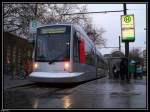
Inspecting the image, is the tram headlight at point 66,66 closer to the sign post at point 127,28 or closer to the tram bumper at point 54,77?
the tram bumper at point 54,77

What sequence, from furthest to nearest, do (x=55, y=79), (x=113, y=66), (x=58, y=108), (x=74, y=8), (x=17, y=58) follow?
(x=74, y=8), (x=17, y=58), (x=113, y=66), (x=55, y=79), (x=58, y=108)

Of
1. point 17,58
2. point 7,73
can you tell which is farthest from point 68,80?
point 17,58

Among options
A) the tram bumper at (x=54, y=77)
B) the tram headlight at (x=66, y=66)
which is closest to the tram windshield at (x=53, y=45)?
the tram headlight at (x=66, y=66)

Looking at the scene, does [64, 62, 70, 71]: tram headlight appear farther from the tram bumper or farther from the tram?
the tram bumper

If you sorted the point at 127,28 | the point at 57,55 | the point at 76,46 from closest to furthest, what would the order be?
the point at 57,55
the point at 76,46
the point at 127,28

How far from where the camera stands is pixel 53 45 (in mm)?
21422

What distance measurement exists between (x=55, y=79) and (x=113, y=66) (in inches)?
708

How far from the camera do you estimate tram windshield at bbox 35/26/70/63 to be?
21.2 metres

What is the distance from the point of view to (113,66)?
38.0 metres

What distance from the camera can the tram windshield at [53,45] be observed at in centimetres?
2119

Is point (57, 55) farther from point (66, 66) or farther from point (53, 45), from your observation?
point (66, 66)

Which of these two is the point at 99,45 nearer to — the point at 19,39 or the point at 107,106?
the point at 19,39

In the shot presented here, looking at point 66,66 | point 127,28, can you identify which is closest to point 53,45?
point 66,66

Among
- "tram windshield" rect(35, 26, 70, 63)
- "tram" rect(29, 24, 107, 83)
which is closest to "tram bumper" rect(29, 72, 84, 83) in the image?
"tram" rect(29, 24, 107, 83)
